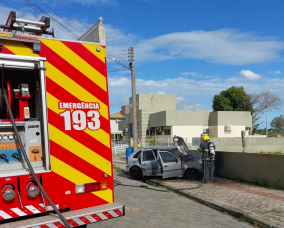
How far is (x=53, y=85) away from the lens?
3.64 metres

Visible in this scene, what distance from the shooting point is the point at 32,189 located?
3.41 metres

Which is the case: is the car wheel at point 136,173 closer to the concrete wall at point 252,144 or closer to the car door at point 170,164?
the car door at point 170,164

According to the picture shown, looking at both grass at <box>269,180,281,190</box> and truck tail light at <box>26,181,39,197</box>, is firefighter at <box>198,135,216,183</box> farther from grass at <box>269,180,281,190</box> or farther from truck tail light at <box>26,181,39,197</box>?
truck tail light at <box>26,181,39,197</box>

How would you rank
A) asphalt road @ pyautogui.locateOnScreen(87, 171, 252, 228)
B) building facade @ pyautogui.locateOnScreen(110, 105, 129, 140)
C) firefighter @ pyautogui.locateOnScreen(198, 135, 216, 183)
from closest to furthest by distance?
asphalt road @ pyautogui.locateOnScreen(87, 171, 252, 228) < firefighter @ pyautogui.locateOnScreen(198, 135, 216, 183) < building facade @ pyautogui.locateOnScreen(110, 105, 129, 140)

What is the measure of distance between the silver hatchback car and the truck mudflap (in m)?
7.89

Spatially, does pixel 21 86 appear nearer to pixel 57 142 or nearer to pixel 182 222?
pixel 57 142

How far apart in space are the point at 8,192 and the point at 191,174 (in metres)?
9.29

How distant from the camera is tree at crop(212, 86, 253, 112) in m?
49.6

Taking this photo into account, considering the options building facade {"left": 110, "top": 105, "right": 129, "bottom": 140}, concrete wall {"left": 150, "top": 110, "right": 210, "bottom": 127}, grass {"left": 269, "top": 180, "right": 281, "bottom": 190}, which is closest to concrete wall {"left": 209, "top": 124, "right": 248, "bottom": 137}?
concrete wall {"left": 150, "top": 110, "right": 210, "bottom": 127}

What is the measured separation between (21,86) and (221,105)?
48.7 metres

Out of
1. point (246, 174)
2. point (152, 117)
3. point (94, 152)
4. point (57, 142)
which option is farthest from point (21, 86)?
point (152, 117)

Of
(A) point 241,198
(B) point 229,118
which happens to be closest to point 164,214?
(A) point 241,198

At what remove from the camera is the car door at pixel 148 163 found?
12076mm

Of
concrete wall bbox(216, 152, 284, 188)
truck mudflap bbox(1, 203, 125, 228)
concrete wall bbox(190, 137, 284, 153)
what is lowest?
concrete wall bbox(190, 137, 284, 153)
